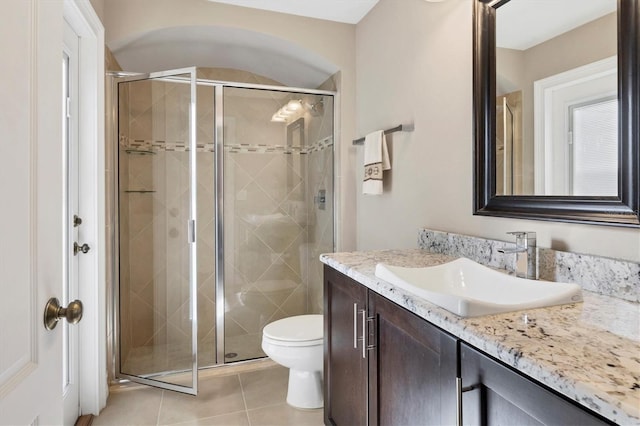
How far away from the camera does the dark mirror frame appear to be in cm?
100

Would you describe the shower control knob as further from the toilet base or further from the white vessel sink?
the white vessel sink

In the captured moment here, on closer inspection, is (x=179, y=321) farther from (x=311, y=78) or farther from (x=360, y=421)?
(x=311, y=78)

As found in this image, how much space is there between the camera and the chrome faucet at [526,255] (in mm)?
1204

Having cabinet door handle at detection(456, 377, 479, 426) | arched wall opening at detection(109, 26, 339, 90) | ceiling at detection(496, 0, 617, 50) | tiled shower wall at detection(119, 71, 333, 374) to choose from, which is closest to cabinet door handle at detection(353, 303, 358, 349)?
cabinet door handle at detection(456, 377, 479, 426)

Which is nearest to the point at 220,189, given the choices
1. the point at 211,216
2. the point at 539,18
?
the point at 211,216

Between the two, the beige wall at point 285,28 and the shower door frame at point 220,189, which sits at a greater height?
the beige wall at point 285,28

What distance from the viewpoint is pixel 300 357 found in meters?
1.94

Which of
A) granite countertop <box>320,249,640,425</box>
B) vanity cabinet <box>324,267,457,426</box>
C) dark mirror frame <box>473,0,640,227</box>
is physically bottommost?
vanity cabinet <box>324,267,457,426</box>

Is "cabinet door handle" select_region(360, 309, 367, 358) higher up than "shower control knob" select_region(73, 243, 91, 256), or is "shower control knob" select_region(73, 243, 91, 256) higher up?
"shower control knob" select_region(73, 243, 91, 256)

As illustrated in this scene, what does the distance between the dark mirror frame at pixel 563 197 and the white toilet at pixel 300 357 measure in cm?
110

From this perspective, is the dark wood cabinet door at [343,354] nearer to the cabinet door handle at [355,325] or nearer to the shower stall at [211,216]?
the cabinet door handle at [355,325]

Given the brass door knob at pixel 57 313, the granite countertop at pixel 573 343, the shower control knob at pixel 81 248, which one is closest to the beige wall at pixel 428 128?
the granite countertop at pixel 573 343

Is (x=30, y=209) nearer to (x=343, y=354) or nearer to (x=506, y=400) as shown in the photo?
(x=506, y=400)

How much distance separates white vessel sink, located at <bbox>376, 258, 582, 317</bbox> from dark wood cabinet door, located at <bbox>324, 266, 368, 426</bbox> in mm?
213
